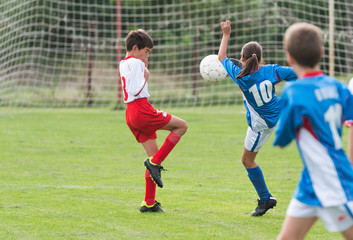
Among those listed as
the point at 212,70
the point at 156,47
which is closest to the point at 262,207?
the point at 212,70

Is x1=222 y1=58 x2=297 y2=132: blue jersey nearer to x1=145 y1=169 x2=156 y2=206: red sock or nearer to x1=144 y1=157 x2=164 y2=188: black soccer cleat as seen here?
x1=144 y1=157 x2=164 y2=188: black soccer cleat

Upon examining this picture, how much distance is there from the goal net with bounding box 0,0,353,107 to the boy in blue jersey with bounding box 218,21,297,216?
38.1ft

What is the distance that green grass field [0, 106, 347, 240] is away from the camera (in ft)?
15.3

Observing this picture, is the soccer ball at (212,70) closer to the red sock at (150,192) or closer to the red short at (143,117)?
the red short at (143,117)

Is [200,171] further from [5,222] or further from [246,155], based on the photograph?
[5,222]

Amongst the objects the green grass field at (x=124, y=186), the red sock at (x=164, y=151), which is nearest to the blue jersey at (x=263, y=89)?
the red sock at (x=164, y=151)

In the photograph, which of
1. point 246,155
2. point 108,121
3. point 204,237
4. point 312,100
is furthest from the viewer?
point 108,121

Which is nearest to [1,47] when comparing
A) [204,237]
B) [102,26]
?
[102,26]

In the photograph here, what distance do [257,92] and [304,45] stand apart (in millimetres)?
2220

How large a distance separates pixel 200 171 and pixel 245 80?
280 centimetres

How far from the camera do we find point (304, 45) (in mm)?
2812

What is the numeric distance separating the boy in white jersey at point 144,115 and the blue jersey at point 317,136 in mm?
2394

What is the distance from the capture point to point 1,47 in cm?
1527

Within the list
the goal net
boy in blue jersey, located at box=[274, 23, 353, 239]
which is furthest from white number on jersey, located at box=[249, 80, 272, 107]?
the goal net
